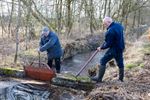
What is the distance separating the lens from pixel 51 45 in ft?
37.8

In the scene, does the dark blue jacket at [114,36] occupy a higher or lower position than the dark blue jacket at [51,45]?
higher

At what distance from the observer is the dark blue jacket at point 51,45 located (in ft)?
37.6

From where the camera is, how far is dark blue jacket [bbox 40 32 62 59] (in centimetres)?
1147

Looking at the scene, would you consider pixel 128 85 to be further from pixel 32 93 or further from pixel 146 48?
pixel 146 48

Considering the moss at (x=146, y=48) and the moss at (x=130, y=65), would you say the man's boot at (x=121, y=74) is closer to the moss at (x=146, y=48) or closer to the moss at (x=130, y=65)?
the moss at (x=130, y=65)

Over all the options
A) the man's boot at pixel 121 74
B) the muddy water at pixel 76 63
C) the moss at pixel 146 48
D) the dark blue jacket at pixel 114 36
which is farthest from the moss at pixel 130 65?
the muddy water at pixel 76 63

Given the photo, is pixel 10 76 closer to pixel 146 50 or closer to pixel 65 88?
pixel 65 88

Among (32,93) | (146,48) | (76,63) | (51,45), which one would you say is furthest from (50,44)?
(76,63)

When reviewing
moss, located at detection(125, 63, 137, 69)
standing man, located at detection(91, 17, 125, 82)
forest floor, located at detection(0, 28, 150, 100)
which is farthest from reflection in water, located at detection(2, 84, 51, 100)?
moss, located at detection(125, 63, 137, 69)

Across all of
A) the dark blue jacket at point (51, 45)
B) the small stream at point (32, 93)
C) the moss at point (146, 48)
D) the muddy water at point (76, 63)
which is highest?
the dark blue jacket at point (51, 45)

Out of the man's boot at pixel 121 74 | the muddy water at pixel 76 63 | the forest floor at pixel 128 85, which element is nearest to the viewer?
the forest floor at pixel 128 85

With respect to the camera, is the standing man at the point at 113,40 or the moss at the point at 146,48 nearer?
the standing man at the point at 113,40

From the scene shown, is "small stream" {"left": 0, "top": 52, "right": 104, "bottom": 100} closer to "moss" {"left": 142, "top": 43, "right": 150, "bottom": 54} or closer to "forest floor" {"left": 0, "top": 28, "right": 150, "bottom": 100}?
"forest floor" {"left": 0, "top": 28, "right": 150, "bottom": 100}

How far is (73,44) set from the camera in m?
20.1
